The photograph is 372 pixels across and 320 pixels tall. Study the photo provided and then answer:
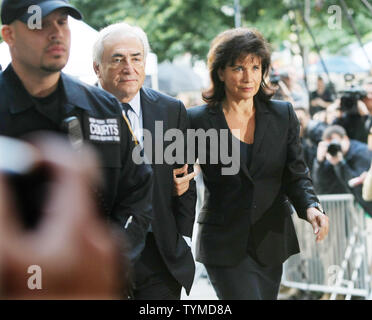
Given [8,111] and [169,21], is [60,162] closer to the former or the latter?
[8,111]

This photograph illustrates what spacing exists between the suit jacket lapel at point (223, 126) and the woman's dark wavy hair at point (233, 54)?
0.06m

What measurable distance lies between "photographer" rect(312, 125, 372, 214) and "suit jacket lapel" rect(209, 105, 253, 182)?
9.06 ft

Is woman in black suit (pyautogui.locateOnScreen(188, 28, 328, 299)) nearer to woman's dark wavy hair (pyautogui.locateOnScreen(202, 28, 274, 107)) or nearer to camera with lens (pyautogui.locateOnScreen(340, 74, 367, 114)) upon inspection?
woman's dark wavy hair (pyautogui.locateOnScreen(202, 28, 274, 107))

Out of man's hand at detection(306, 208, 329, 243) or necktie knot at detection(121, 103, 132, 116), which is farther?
man's hand at detection(306, 208, 329, 243)

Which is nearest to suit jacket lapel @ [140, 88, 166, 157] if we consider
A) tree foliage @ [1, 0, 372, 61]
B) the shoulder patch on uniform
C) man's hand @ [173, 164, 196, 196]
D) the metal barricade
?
man's hand @ [173, 164, 196, 196]

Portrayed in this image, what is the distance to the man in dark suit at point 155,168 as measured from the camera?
3258mm

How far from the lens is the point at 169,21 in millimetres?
16172

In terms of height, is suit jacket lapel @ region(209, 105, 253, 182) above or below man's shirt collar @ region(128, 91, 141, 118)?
below

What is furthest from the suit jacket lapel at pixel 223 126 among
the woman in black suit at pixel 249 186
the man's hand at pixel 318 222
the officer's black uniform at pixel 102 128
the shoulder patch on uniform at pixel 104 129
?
the shoulder patch on uniform at pixel 104 129

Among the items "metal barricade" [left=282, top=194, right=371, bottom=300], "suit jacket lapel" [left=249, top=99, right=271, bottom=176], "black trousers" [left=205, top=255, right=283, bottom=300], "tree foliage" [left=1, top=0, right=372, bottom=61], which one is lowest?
"metal barricade" [left=282, top=194, right=371, bottom=300]

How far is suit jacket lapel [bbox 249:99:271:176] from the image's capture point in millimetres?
3697

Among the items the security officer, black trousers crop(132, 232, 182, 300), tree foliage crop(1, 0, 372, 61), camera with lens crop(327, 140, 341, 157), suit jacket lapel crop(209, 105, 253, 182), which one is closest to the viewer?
the security officer

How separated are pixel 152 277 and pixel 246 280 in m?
0.64

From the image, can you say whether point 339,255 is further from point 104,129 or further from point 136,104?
point 104,129
